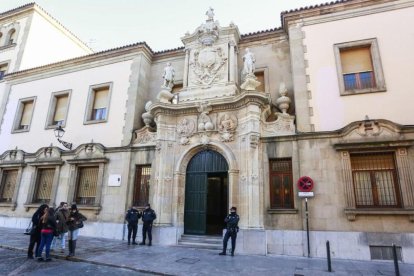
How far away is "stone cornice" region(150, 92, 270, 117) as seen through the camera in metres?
10.9

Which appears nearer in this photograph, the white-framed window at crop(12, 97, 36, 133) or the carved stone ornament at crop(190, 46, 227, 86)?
the carved stone ornament at crop(190, 46, 227, 86)

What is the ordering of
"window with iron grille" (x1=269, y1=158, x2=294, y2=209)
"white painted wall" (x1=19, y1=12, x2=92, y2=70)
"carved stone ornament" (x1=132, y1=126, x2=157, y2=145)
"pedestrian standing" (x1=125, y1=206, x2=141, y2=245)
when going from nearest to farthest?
"window with iron grille" (x1=269, y1=158, x2=294, y2=209) < "pedestrian standing" (x1=125, y1=206, x2=141, y2=245) < "carved stone ornament" (x1=132, y1=126, x2=157, y2=145) < "white painted wall" (x1=19, y1=12, x2=92, y2=70)

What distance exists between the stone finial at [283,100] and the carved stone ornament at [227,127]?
6.41 ft

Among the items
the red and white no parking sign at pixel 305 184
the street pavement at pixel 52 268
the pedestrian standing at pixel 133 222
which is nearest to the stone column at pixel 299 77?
the red and white no parking sign at pixel 305 184

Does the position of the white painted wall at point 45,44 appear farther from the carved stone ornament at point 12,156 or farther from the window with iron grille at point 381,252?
the window with iron grille at point 381,252

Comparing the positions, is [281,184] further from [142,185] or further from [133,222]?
[142,185]

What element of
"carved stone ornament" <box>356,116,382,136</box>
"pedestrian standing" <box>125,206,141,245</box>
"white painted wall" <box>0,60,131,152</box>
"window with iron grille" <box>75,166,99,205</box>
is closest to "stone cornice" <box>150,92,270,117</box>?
"white painted wall" <box>0,60,131,152</box>

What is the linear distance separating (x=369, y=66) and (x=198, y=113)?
718 centimetres

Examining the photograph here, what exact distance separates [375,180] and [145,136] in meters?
9.63

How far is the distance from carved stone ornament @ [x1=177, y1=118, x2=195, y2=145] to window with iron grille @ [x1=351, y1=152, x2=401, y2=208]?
642cm

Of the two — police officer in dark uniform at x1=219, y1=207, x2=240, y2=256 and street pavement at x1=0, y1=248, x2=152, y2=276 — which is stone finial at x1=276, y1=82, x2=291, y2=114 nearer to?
police officer in dark uniform at x1=219, y1=207, x2=240, y2=256

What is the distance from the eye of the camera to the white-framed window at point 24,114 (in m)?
16.7

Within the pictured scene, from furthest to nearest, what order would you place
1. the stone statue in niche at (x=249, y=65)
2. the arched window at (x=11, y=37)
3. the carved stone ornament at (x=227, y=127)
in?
1. the arched window at (x=11, y=37)
2. the stone statue in niche at (x=249, y=65)
3. the carved stone ornament at (x=227, y=127)

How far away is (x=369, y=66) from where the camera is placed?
428 inches
